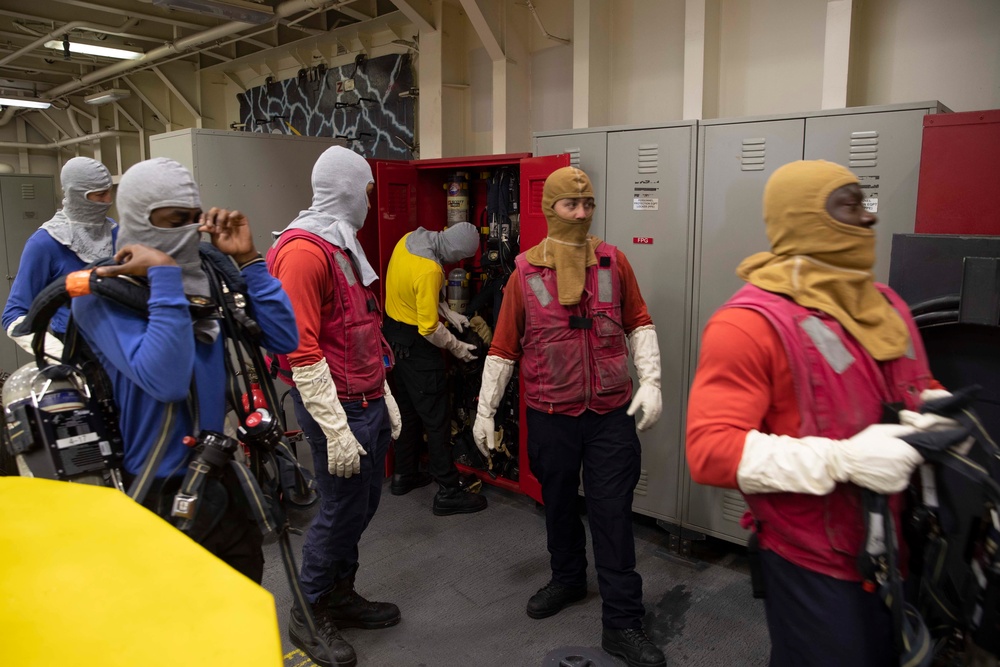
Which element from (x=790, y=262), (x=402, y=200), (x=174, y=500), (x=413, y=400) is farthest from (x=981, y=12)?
(x=174, y=500)

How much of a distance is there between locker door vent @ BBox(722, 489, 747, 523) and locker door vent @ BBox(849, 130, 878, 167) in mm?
1489

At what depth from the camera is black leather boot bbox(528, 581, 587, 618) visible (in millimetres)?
2822

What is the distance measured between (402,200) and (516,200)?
697 millimetres

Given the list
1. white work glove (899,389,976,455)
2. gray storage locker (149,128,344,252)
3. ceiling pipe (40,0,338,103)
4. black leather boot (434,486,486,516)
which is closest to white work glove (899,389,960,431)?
white work glove (899,389,976,455)

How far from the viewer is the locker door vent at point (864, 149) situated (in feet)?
8.87

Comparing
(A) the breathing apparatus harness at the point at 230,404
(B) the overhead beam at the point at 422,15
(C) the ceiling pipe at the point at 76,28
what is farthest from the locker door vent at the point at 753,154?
(C) the ceiling pipe at the point at 76,28

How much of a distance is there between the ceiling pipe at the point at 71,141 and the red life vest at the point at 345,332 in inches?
339

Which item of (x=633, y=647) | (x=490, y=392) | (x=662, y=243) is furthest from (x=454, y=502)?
(x=662, y=243)

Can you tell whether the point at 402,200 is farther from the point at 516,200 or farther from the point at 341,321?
the point at 341,321

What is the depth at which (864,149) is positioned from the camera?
2729 mm

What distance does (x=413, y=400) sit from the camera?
3.97 meters

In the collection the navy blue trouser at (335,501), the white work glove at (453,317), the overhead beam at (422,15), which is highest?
the overhead beam at (422,15)

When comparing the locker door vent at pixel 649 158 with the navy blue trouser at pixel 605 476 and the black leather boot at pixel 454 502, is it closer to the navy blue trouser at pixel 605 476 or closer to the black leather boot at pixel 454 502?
the navy blue trouser at pixel 605 476

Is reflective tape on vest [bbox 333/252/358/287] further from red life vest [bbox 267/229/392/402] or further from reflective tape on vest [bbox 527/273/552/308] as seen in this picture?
reflective tape on vest [bbox 527/273/552/308]
